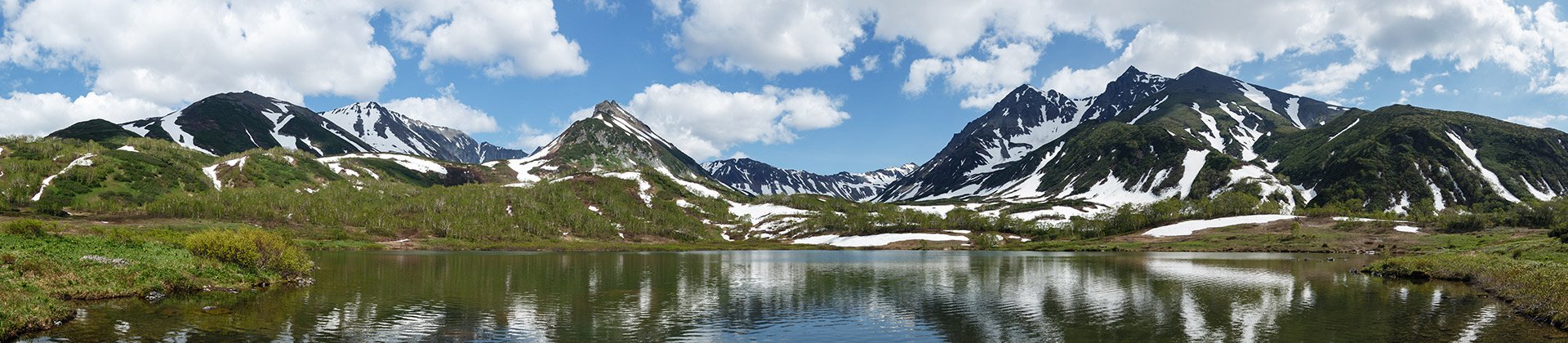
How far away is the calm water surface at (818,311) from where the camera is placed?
3900 cm

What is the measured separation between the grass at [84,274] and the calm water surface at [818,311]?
185 cm

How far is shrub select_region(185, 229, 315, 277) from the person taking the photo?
6191cm

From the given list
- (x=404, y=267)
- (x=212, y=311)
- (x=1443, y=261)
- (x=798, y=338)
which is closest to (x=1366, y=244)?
(x=1443, y=261)

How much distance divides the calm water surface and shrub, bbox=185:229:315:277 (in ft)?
12.7

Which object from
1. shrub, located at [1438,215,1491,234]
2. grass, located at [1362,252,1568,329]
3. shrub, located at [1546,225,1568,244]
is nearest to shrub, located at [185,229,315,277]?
grass, located at [1362,252,1568,329]

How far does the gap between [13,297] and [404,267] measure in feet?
218

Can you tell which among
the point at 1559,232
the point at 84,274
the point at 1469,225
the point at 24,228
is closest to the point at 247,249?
the point at 84,274

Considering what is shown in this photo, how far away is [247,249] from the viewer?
6241 centimetres

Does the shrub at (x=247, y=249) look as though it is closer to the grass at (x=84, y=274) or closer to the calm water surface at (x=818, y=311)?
the grass at (x=84, y=274)

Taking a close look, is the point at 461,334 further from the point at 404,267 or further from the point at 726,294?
the point at 404,267

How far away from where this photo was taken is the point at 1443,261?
81.7 metres

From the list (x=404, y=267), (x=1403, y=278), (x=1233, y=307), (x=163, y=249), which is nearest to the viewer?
(x=1233, y=307)

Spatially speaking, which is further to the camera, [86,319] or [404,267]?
[404,267]

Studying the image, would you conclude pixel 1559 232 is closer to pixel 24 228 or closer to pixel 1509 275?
pixel 1509 275
